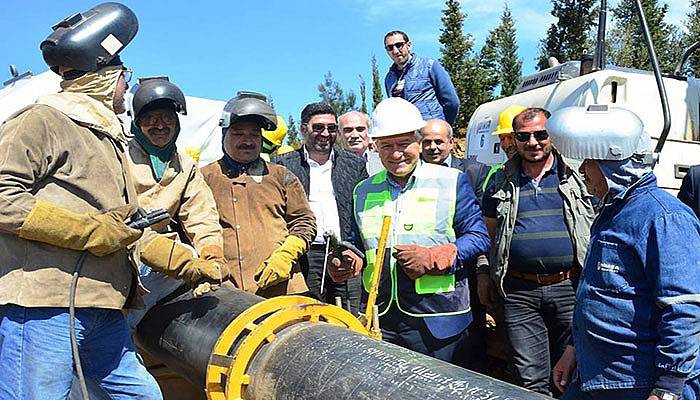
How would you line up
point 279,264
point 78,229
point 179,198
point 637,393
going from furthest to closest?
1. point 279,264
2. point 179,198
3. point 78,229
4. point 637,393

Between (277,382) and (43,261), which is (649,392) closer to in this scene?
(277,382)

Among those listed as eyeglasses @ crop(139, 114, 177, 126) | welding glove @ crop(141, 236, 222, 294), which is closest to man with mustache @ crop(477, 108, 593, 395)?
welding glove @ crop(141, 236, 222, 294)

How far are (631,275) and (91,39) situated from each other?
2205mm

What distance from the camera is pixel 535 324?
3.64 meters

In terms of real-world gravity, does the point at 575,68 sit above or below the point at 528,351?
above

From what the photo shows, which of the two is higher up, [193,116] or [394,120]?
[193,116]

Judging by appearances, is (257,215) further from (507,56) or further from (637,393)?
(507,56)

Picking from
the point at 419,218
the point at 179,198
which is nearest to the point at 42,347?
the point at 179,198

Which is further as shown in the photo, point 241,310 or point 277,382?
point 241,310

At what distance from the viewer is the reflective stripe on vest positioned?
346 cm

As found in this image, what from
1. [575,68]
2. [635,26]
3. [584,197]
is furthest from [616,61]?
[584,197]

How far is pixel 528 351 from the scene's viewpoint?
3.62 metres

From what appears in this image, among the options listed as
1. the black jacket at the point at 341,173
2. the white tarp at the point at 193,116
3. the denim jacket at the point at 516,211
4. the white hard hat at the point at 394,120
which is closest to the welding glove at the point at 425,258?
the denim jacket at the point at 516,211

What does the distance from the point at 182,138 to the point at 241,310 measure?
7.32 meters
